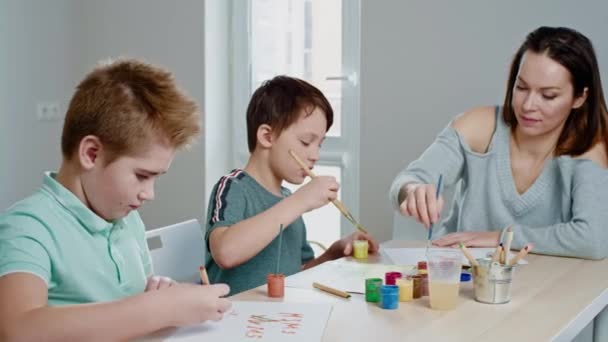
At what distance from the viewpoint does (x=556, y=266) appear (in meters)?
1.77

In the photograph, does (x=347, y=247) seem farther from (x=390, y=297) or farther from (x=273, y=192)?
(x=390, y=297)

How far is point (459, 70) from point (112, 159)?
213cm

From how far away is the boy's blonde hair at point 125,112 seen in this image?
1280 mm

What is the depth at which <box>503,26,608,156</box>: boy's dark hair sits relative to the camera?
2.04 metres

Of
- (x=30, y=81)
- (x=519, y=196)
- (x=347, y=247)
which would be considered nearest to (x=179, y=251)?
(x=347, y=247)

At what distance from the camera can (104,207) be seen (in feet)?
4.30

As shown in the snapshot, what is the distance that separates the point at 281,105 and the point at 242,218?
1.02 ft

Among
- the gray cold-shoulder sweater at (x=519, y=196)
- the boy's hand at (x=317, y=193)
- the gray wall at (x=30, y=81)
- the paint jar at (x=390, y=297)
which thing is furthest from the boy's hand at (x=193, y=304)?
the gray wall at (x=30, y=81)

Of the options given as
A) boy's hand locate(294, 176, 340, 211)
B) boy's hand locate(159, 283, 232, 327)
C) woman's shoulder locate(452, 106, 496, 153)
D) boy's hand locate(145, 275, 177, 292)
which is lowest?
boy's hand locate(145, 275, 177, 292)

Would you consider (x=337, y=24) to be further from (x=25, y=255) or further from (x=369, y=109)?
(x=25, y=255)

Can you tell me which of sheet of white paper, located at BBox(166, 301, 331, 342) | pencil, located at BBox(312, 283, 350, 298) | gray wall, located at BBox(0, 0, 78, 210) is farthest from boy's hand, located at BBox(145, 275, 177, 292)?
gray wall, located at BBox(0, 0, 78, 210)

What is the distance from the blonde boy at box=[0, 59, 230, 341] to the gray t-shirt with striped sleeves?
1.08ft

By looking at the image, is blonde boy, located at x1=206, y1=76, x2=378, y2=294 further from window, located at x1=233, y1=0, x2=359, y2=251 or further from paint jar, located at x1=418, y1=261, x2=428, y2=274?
window, located at x1=233, y1=0, x2=359, y2=251

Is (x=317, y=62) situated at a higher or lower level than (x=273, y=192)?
higher
